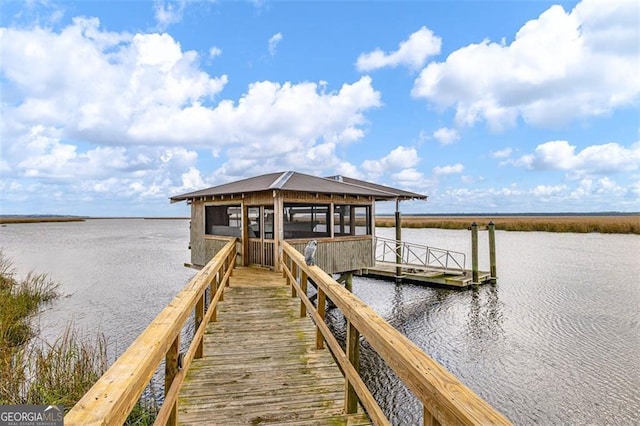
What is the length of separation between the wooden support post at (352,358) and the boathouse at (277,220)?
6508mm

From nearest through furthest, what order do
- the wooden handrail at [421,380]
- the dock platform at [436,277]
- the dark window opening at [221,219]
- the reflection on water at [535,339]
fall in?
the wooden handrail at [421,380]
the reflection on water at [535,339]
the dark window opening at [221,219]
the dock platform at [436,277]

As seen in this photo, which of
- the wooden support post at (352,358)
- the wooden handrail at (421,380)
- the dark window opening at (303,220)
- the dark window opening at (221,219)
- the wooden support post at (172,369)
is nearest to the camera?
the wooden handrail at (421,380)

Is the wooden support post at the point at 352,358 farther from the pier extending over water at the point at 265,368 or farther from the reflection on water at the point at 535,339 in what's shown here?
the reflection on water at the point at 535,339

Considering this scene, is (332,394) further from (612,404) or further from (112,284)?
(112,284)

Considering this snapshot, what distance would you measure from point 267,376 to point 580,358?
8507 millimetres

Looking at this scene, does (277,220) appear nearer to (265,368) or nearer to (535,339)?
(265,368)

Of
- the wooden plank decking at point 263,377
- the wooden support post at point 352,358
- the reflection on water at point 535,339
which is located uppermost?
the wooden support post at point 352,358

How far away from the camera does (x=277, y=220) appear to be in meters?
9.47

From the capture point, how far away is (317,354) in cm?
424

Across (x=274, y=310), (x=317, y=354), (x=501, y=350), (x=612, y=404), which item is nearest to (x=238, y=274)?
(x=274, y=310)

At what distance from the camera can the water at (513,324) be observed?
22.1 feet

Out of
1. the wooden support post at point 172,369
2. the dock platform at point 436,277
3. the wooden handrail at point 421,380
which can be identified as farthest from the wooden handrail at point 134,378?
the dock platform at point 436,277

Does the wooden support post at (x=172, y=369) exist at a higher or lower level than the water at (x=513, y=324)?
higher

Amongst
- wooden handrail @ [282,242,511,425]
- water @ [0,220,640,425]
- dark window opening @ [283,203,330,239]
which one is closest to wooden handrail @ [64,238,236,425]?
wooden handrail @ [282,242,511,425]
